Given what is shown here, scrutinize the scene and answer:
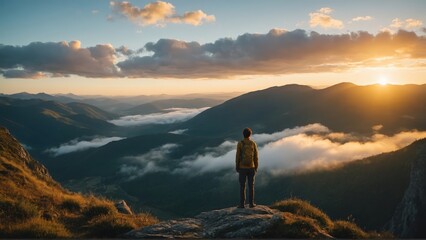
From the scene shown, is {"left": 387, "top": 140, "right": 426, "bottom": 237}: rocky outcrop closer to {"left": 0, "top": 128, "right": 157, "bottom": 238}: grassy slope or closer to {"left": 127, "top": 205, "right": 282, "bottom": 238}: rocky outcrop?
{"left": 127, "top": 205, "right": 282, "bottom": 238}: rocky outcrop

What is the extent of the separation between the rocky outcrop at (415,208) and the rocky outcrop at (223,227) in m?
96.8

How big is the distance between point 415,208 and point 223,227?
108714 mm

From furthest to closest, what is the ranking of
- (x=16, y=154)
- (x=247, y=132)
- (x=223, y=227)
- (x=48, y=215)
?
(x=16, y=154)
(x=247, y=132)
(x=48, y=215)
(x=223, y=227)

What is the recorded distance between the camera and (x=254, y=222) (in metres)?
14.7

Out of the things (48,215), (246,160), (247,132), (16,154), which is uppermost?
(247,132)

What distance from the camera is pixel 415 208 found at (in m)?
103

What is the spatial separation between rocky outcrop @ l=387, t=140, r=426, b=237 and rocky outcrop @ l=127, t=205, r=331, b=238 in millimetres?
96784

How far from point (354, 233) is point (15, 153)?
3103 centimetres

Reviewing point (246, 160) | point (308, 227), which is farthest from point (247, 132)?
point (308, 227)

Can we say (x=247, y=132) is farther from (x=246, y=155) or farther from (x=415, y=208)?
(x=415, y=208)

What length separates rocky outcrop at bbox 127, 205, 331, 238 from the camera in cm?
1385

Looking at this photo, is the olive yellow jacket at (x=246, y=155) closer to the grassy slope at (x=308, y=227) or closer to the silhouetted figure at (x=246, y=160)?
the silhouetted figure at (x=246, y=160)

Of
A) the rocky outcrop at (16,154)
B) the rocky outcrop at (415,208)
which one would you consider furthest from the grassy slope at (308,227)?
the rocky outcrop at (415,208)

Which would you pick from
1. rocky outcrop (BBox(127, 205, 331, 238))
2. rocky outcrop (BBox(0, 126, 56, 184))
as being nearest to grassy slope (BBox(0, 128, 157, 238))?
rocky outcrop (BBox(127, 205, 331, 238))
